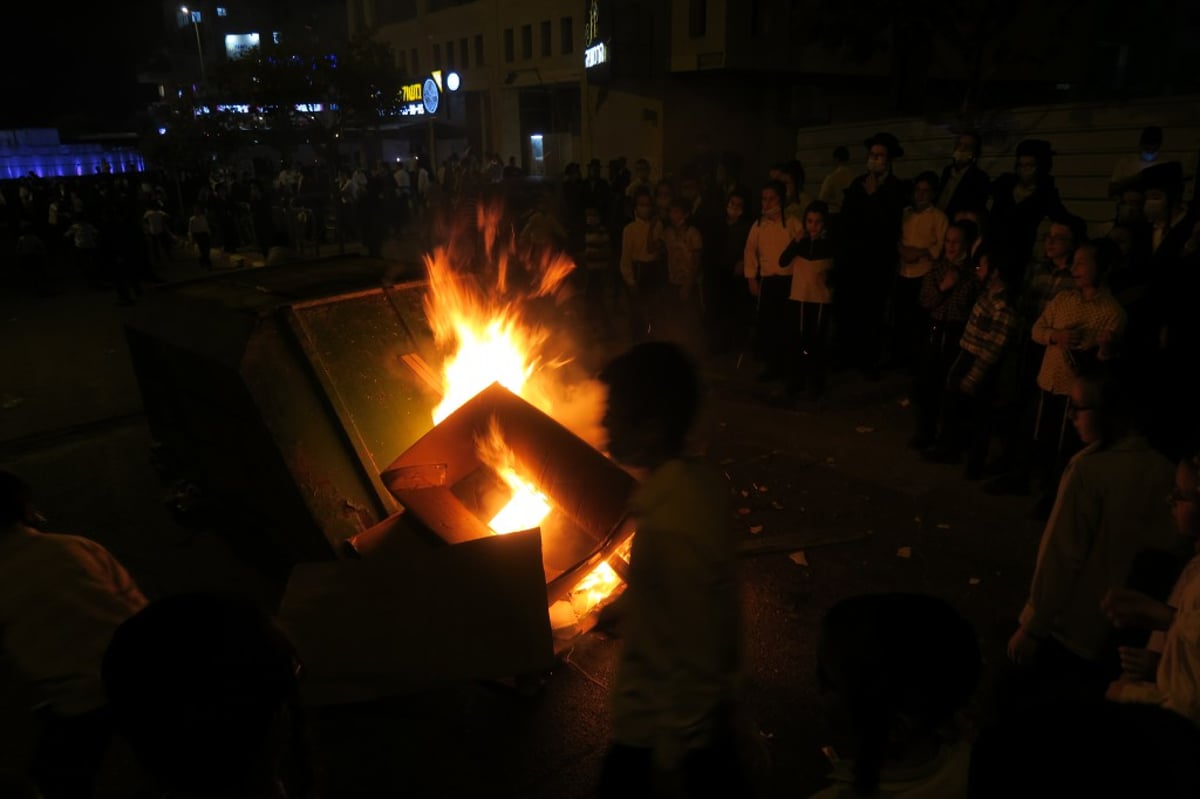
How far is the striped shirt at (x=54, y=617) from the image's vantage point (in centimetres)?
275

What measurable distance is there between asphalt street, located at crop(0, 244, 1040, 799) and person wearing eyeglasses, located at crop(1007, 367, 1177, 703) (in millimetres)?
1191

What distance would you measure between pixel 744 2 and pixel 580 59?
31.1ft

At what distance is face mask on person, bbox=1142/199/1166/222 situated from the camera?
7.14m

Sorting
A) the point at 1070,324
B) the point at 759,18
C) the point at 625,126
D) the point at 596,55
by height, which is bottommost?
the point at 1070,324

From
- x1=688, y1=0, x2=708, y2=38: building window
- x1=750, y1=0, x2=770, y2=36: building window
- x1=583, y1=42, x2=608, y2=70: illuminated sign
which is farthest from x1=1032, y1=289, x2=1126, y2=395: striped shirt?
x1=583, y1=42, x2=608, y2=70: illuminated sign

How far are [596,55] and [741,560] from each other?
21421mm

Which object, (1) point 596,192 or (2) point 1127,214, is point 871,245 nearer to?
(2) point 1127,214

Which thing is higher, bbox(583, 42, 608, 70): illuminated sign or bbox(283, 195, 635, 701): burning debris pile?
bbox(583, 42, 608, 70): illuminated sign

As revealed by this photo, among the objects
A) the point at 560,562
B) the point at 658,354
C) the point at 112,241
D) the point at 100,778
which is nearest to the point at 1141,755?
the point at 658,354

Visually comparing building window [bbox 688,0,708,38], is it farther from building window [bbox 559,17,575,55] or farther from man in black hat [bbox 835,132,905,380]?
man in black hat [bbox 835,132,905,380]

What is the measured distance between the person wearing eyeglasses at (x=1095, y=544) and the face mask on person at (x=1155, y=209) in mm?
5230

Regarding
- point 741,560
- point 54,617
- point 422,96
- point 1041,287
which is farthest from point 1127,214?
point 422,96

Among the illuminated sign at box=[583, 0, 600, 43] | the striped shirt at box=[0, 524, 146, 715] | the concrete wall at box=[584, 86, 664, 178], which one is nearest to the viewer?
the striped shirt at box=[0, 524, 146, 715]

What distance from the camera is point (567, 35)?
3020 cm
